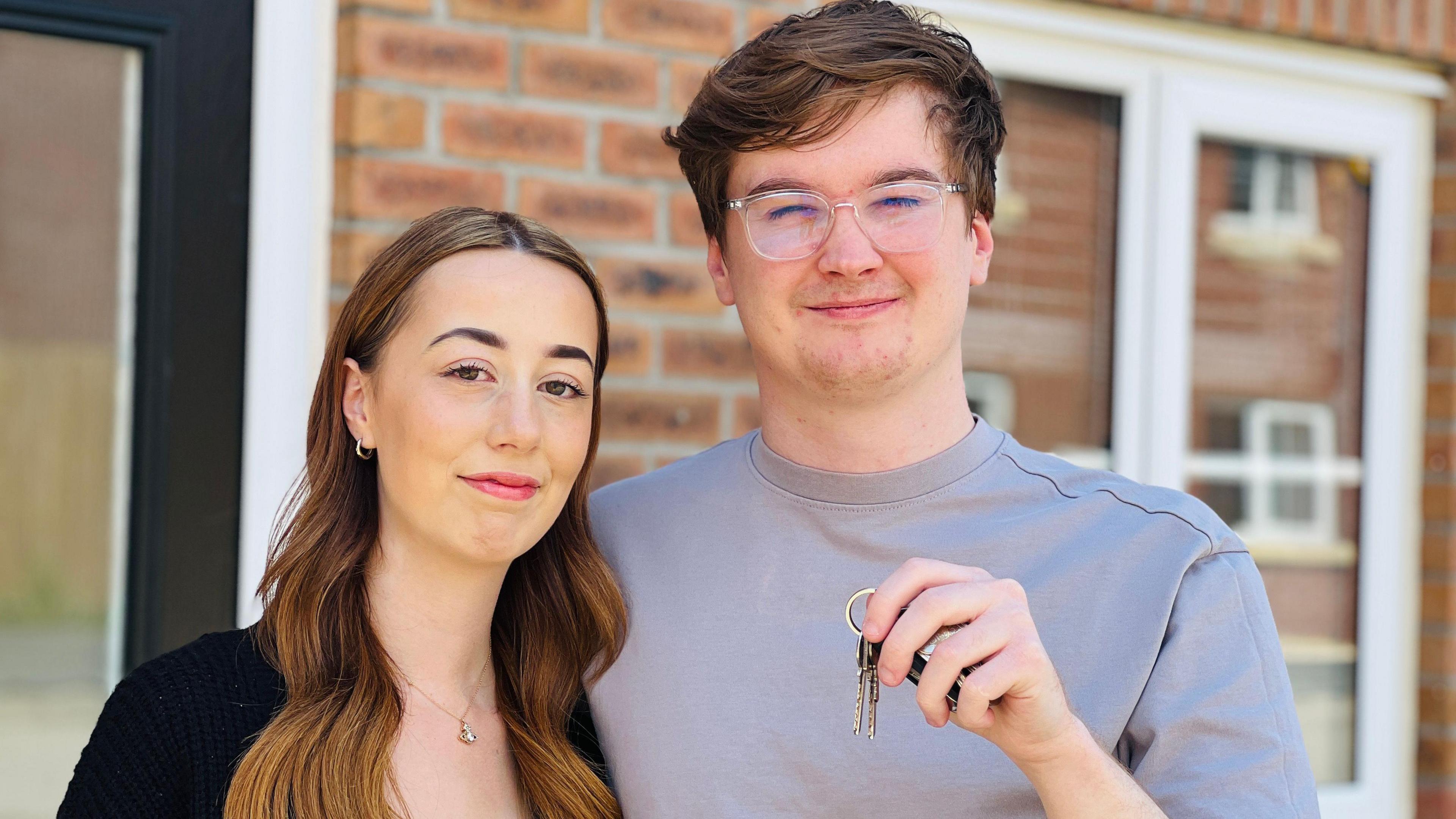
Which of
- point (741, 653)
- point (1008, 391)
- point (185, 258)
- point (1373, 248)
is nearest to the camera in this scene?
point (741, 653)

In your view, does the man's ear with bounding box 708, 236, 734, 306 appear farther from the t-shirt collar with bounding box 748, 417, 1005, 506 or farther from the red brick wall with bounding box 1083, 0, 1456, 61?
the red brick wall with bounding box 1083, 0, 1456, 61

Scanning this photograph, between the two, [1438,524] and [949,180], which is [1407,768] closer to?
[1438,524]

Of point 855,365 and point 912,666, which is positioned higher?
point 855,365

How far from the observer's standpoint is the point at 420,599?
209 centimetres

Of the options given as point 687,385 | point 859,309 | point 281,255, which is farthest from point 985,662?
point 281,255

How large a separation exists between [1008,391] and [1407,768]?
1.46 metres

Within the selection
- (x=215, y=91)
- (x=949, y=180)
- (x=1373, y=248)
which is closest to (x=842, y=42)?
(x=949, y=180)

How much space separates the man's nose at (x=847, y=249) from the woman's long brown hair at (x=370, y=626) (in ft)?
1.29

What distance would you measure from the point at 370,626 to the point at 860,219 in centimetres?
92

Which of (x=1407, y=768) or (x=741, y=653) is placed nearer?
(x=741, y=653)

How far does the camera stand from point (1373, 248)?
12.1 ft

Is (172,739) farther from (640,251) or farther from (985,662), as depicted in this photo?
(640,251)

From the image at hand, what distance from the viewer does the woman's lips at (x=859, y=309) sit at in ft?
6.40

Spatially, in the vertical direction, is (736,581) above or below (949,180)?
below
